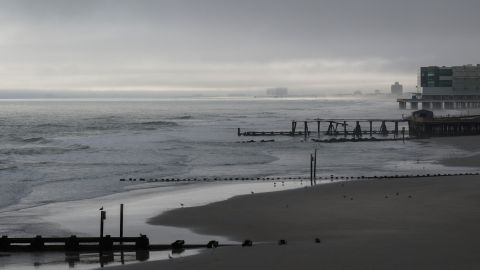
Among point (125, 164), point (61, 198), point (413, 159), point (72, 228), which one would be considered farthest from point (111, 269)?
point (413, 159)

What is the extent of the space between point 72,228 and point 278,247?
9.05 meters

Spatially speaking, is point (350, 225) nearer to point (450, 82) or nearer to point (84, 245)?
point (84, 245)

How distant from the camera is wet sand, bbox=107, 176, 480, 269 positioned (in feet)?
57.1

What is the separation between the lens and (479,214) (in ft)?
79.2

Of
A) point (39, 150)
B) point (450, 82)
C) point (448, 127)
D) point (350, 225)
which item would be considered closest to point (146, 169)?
point (39, 150)

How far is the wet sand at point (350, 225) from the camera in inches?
685

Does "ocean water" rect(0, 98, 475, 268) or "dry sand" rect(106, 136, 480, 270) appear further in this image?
"ocean water" rect(0, 98, 475, 268)

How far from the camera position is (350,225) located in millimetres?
23188

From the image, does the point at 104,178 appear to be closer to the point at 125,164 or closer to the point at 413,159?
the point at 125,164

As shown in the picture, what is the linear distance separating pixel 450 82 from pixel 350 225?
164386 millimetres

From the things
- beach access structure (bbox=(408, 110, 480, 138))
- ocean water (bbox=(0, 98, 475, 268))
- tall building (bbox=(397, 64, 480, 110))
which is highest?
tall building (bbox=(397, 64, 480, 110))

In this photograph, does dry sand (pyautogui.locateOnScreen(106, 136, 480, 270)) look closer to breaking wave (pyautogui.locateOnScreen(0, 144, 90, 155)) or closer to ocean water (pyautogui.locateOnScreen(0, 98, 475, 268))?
ocean water (pyautogui.locateOnScreen(0, 98, 475, 268))

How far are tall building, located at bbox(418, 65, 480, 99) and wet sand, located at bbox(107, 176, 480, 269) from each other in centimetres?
14716

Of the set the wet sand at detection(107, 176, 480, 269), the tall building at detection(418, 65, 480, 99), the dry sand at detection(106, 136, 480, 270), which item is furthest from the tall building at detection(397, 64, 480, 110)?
the wet sand at detection(107, 176, 480, 269)
